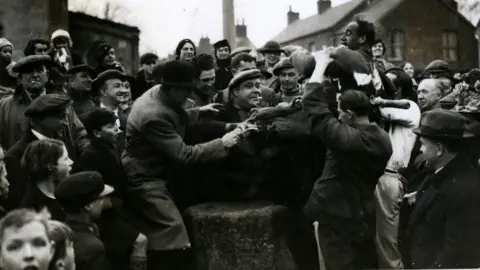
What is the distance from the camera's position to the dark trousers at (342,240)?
3975 mm

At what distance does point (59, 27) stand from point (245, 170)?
747 centimetres

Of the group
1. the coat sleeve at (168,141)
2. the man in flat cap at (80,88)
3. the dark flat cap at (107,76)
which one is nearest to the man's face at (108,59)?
the man in flat cap at (80,88)

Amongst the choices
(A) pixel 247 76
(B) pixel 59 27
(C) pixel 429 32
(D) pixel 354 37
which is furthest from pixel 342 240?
(C) pixel 429 32

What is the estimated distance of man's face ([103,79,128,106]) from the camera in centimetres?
535

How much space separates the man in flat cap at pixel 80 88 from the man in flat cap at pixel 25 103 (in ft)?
2.31

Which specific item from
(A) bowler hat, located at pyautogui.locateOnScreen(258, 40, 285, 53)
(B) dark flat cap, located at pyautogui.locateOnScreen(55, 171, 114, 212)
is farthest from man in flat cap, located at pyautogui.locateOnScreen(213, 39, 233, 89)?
(B) dark flat cap, located at pyautogui.locateOnScreen(55, 171, 114, 212)

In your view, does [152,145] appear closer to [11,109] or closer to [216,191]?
[216,191]

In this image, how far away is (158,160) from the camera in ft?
13.6

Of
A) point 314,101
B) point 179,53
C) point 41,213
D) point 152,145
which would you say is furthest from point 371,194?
point 179,53

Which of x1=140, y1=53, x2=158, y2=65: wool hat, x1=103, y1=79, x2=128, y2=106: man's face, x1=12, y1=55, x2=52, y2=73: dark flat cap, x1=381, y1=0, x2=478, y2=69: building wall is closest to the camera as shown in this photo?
x1=12, y1=55, x2=52, y2=73: dark flat cap

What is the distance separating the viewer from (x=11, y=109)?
5000 millimetres

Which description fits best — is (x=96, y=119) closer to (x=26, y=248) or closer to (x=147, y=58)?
(x=26, y=248)

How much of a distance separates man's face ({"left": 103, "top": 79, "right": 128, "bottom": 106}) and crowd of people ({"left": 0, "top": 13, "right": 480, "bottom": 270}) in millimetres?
13

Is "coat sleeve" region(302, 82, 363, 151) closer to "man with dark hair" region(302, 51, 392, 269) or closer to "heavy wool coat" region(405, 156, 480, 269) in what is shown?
"man with dark hair" region(302, 51, 392, 269)
